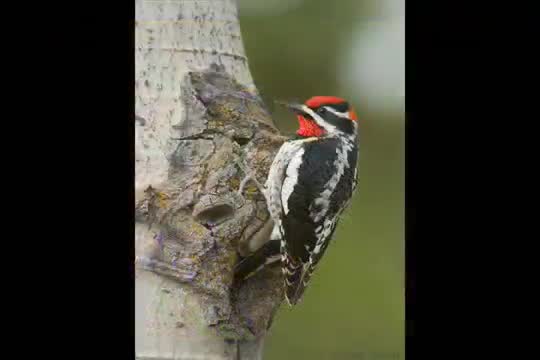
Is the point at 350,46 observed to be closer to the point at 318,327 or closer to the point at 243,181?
the point at 243,181

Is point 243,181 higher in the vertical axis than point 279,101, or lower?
lower

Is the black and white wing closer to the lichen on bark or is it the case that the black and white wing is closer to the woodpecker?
the woodpecker

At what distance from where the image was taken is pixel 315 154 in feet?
10.8

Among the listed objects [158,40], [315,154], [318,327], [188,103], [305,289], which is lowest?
[318,327]

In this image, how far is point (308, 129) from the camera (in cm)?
338

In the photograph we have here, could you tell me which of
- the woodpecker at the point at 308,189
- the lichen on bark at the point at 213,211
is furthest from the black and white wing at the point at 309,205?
the lichen on bark at the point at 213,211

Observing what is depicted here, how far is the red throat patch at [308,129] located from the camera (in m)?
3.37

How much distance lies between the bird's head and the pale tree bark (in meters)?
0.18
